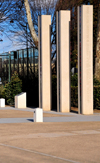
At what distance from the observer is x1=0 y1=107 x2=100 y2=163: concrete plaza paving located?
869cm

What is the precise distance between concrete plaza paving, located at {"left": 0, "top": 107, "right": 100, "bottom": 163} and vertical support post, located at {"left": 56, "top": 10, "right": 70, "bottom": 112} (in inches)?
226

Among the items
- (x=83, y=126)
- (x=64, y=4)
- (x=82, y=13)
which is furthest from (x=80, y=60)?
(x=64, y=4)

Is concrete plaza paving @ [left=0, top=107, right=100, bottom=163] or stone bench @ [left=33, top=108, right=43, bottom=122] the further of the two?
stone bench @ [left=33, top=108, right=43, bottom=122]

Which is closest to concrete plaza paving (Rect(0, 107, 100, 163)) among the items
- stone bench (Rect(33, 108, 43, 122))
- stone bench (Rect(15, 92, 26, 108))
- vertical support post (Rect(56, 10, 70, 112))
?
stone bench (Rect(33, 108, 43, 122))

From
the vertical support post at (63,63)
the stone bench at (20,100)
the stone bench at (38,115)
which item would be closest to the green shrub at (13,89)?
the stone bench at (20,100)

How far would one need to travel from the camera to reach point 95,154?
9.18 m

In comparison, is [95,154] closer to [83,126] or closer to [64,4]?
[83,126]

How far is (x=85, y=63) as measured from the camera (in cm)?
2038

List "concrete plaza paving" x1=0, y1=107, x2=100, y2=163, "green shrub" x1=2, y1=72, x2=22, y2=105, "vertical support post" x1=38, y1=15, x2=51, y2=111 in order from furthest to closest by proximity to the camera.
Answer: "green shrub" x1=2, y1=72, x2=22, y2=105, "vertical support post" x1=38, y1=15, x2=51, y2=111, "concrete plaza paving" x1=0, y1=107, x2=100, y2=163

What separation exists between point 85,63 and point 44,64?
3.99 meters

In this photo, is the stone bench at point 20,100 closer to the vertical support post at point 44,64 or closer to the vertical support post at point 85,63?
the vertical support post at point 44,64

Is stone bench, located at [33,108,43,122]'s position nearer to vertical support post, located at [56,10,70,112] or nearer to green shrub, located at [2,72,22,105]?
vertical support post, located at [56,10,70,112]

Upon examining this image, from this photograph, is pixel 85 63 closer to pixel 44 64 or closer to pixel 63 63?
pixel 63 63

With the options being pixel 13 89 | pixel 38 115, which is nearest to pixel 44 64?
pixel 13 89
